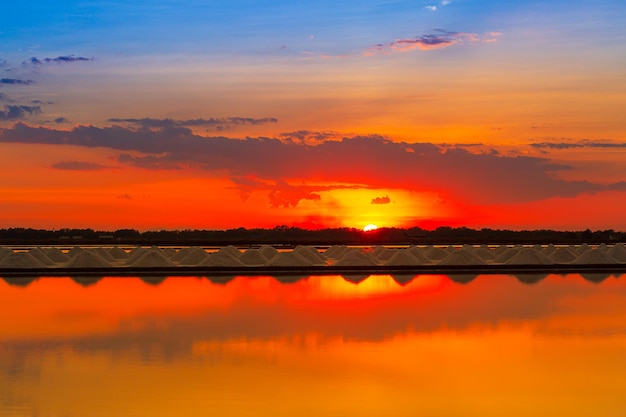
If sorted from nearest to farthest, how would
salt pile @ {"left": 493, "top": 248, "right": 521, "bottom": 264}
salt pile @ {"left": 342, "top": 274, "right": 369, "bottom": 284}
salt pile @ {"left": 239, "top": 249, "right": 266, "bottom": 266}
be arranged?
salt pile @ {"left": 342, "top": 274, "right": 369, "bottom": 284}, salt pile @ {"left": 239, "top": 249, "right": 266, "bottom": 266}, salt pile @ {"left": 493, "top": 248, "right": 521, "bottom": 264}

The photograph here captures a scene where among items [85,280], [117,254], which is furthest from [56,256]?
[85,280]

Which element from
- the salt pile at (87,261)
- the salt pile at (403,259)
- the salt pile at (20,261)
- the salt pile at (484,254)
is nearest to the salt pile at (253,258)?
the salt pile at (403,259)

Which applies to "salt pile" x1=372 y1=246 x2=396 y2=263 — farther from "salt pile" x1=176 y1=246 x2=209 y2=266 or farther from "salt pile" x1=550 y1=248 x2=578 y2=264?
"salt pile" x1=176 y1=246 x2=209 y2=266

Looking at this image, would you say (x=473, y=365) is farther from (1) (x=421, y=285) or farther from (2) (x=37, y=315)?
(1) (x=421, y=285)

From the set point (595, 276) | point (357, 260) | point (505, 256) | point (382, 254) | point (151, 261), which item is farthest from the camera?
point (382, 254)

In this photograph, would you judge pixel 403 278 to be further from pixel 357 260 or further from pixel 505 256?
pixel 505 256

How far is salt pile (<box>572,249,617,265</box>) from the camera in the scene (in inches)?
963

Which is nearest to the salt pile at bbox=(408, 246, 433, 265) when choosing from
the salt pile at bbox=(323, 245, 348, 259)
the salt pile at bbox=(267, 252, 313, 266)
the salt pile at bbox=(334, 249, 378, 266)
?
the salt pile at bbox=(334, 249, 378, 266)

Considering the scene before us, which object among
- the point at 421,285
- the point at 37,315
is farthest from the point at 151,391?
the point at 421,285

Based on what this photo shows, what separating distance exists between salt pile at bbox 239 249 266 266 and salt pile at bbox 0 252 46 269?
20.4 ft

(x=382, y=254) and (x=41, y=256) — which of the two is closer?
(x=41, y=256)

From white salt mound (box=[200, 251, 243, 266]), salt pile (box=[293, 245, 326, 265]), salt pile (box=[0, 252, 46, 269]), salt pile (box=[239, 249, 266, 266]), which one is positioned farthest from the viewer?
salt pile (box=[239, 249, 266, 266])

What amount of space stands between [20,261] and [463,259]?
13876 mm

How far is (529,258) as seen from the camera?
2420 centimetres
